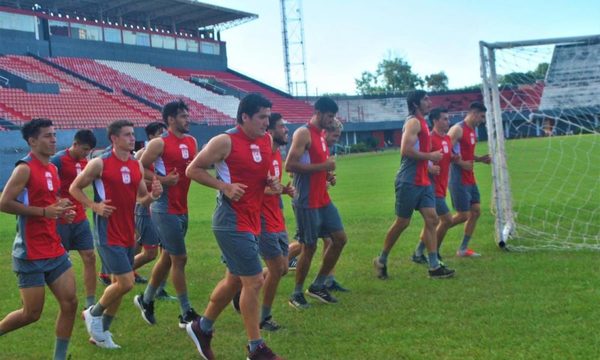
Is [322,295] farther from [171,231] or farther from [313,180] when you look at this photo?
[171,231]

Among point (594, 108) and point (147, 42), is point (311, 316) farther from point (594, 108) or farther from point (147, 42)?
point (147, 42)

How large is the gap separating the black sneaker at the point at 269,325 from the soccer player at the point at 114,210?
51.2 inches

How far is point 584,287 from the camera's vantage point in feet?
22.8

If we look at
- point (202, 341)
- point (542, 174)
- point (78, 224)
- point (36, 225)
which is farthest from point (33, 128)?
point (542, 174)

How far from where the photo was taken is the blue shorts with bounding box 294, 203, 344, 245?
23.6 feet

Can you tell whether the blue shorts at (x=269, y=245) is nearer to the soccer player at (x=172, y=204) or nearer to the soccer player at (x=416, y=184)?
the soccer player at (x=172, y=204)

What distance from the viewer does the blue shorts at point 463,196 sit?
947 centimetres

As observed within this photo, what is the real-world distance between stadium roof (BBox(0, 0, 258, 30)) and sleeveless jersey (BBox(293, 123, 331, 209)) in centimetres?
3800

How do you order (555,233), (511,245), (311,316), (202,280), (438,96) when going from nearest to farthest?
1. (311,316)
2. (202,280)
3. (511,245)
4. (555,233)
5. (438,96)

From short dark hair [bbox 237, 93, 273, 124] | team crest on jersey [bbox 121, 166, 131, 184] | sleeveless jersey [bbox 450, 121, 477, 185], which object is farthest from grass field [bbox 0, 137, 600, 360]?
→ short dark hair [bbox 237, 93, 273, 124]

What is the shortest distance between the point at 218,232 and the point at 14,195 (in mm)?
1607

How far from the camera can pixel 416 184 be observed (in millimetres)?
8281

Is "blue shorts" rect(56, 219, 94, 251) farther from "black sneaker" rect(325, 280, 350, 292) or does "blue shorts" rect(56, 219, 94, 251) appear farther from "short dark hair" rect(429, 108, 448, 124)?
"short dark hair" rect(429, 108, 448, 124)

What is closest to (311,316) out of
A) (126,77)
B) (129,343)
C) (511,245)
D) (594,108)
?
(129,343)
